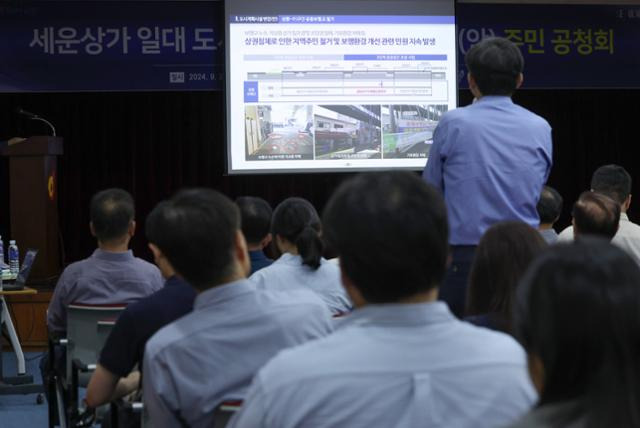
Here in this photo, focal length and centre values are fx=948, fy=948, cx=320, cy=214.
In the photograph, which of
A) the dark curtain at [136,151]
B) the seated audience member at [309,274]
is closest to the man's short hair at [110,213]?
the seated audience member at [309,274]

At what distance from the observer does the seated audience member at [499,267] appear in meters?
1.96

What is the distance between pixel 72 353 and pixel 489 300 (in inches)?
69.2

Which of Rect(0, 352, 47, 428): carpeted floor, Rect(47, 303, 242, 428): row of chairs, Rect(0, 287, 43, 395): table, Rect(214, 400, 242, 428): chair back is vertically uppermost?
Rect(214, 400, 242, 428): chair back

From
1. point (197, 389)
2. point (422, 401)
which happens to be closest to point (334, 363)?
point (422, 401)

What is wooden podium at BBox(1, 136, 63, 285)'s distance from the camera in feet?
21.0

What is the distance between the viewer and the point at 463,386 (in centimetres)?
111

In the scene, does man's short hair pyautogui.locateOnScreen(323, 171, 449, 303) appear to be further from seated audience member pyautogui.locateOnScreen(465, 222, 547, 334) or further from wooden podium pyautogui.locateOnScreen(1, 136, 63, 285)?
wooden podium pyautogui.locateOnScreen(1, 136, 63, 285)

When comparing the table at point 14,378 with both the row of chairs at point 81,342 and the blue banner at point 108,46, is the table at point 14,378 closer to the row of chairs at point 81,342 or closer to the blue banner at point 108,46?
the row of chairs at point 81,342

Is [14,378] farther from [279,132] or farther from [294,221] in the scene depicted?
[294,221]

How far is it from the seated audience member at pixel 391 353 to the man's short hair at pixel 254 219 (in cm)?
242

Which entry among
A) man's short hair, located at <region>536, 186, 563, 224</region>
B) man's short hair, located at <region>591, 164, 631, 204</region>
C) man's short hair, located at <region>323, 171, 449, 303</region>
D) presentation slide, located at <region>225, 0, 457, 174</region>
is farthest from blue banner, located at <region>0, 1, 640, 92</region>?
man's short hair, located at <region>323, 171, 449, 303</region>

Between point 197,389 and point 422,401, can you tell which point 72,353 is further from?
point 422,401

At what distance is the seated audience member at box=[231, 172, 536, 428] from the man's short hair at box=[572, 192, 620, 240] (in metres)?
1.85

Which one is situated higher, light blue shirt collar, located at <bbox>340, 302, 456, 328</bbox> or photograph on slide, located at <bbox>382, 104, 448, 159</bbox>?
photograph on slide, located at <bbox>382, 104, 448, 159</bbox>
